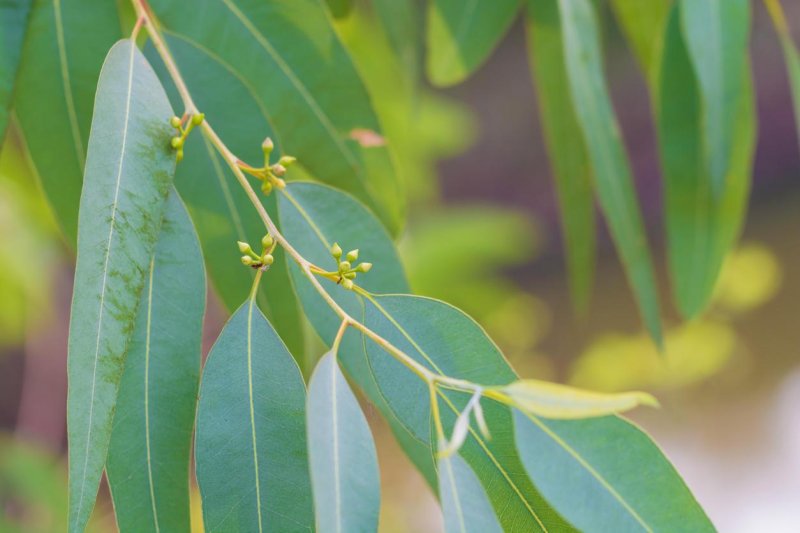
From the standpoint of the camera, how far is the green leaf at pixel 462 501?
0.33 meters

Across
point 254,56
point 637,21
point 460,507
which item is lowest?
point 460,507

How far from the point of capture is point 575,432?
348 millimetres

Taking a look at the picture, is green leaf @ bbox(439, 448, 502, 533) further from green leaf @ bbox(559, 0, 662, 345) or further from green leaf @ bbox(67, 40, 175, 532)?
green leaf @ bbox(559, 0, 662, 345)

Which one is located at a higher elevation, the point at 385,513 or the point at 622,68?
the point at 622,68

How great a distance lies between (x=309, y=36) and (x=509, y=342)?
2.21 m

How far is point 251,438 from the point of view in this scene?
1.25 ft

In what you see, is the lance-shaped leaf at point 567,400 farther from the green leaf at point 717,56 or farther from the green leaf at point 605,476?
the green leaf at point 717,56

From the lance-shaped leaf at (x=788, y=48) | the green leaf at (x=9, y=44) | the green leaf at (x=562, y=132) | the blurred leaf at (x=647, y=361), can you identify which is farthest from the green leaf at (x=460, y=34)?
the blurred leaf at (x=647, y=361)

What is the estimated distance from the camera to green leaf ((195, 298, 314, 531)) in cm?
37

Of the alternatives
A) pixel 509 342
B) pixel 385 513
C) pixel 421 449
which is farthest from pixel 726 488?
pixel 421 449

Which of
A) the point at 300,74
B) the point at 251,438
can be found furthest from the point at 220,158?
Result: the point at 251,438

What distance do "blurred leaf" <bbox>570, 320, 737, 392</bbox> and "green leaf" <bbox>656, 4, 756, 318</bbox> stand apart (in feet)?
5.41

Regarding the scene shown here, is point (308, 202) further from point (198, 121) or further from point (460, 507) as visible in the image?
point (460, 507)

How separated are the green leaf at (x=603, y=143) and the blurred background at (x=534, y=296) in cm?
76
